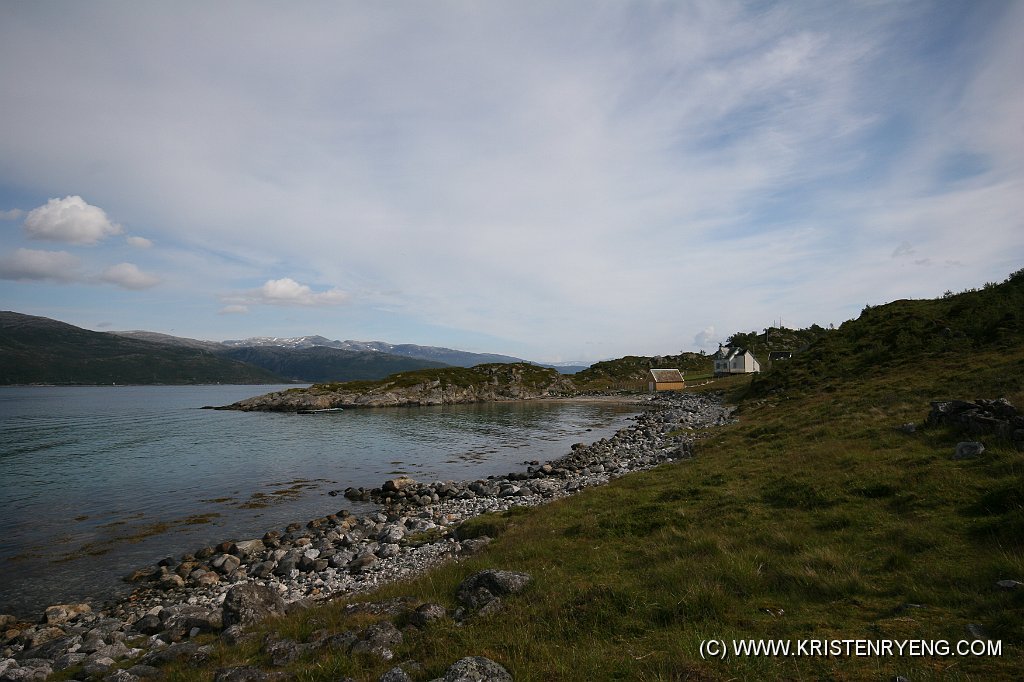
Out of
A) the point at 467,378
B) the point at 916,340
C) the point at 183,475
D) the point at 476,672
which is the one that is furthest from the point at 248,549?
the point at 467,378

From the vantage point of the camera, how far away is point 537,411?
96.2 m

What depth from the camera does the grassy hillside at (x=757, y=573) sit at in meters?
6.83

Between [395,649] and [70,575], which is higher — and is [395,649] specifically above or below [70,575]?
above

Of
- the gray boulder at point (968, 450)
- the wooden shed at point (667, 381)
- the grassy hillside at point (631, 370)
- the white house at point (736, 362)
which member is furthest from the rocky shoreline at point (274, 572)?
the grassy hillside at point (631, 370)

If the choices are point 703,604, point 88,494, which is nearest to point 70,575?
point 88,494

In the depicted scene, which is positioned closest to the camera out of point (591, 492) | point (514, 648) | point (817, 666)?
point (817, 666)

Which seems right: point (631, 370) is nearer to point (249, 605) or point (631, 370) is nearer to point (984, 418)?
point (984, 418)

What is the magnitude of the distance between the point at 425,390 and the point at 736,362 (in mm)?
82731

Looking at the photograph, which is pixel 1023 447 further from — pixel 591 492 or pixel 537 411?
pixel 537 411

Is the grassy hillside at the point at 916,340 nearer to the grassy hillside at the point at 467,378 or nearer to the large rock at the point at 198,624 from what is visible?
the large rock at the point at 198,624

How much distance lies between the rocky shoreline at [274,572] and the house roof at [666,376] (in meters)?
93.3

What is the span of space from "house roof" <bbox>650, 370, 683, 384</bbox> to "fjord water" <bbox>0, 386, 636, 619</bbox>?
46.4 meters

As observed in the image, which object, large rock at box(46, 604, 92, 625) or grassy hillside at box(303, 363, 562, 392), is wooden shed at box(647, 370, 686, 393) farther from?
large rock at box(46, 604, 92, 625)

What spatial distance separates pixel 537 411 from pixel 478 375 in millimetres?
48267
